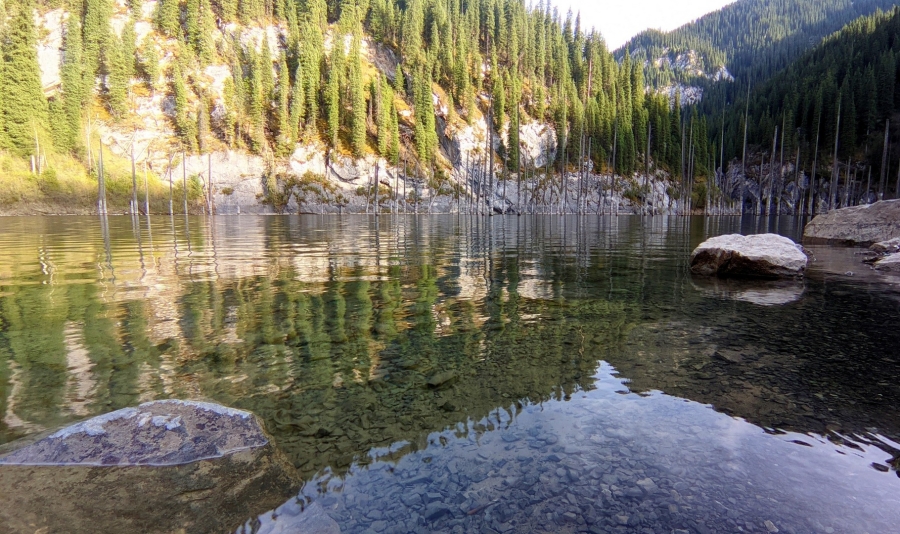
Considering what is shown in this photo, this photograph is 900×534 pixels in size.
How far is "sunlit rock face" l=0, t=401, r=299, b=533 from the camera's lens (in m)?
3.12

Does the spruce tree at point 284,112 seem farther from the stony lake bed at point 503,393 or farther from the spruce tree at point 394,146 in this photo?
the stony lake bed at point 503,393

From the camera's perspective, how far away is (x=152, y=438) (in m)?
4.03

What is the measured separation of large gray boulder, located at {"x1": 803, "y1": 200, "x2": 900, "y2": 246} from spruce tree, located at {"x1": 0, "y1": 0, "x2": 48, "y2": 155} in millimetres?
102341

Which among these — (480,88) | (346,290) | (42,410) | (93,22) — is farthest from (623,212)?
(93,22)

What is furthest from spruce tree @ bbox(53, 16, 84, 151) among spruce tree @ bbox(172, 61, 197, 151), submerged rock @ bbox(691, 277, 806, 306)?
submerged rock @ bbox(691, 277, 806, 306)

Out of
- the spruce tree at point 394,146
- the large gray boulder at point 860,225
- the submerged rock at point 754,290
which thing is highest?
the spruce tree at point 394,146

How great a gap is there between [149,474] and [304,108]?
333ft

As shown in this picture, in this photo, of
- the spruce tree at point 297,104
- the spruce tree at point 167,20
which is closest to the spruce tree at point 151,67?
the spruce tree at point 167,20

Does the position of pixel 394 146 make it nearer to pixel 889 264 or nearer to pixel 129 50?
pixel 129 50

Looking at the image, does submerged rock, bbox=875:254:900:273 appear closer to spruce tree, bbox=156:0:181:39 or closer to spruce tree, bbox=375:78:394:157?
spruce tree, bbox=375:78:394:157

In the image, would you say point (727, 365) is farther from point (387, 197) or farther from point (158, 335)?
point (387, 197)

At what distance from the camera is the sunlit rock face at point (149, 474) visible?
3.12 m

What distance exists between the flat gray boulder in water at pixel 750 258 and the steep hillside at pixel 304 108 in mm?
68088

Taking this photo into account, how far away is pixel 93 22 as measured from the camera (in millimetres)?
88938
